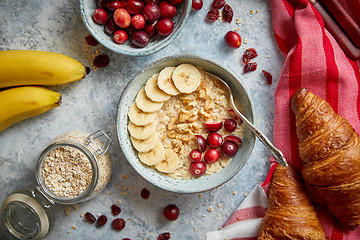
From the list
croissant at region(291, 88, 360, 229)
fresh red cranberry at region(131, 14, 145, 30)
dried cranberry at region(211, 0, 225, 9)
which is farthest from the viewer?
dried cranberry at region(211, 0, 225, 9)

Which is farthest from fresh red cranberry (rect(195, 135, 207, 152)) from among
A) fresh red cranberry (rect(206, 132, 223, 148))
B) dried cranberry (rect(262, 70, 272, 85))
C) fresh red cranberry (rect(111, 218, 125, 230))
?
fresh red cranberry (rect(111, 218, 125, 230))

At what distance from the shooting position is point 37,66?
173 cm

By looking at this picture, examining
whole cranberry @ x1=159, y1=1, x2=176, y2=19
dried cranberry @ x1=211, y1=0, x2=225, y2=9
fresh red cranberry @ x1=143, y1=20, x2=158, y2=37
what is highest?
dried cranberry @ x1=211, y1=0, x2=225, y2=9

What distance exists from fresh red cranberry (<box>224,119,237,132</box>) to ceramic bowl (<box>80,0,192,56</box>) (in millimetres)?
487

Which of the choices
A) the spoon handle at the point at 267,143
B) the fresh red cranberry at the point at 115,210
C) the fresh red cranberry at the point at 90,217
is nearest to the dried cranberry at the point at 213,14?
the spoon handle at the point at 267,143

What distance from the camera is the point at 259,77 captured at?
187 centimetres

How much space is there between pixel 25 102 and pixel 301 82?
139 centimetres

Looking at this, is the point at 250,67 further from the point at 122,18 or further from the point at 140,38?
the point at 122,18

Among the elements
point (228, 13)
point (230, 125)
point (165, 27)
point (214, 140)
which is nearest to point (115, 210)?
point (214, 140)

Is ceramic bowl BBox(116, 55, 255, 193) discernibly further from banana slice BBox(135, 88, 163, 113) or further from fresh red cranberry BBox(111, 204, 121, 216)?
fresh red cranberry BBox(111, 204, 121, 216)

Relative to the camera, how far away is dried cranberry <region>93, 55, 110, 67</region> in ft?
6.01

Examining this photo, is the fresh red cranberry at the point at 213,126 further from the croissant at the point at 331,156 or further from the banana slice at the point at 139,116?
the croissant at the point at 331,156

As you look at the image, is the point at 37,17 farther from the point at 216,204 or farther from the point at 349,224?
the point at 349,224

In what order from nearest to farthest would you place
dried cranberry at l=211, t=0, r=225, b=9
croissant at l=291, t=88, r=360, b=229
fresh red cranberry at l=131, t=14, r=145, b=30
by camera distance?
croissant at l=291, t=88, r=360, b=229
fresh red cranberry at l=131, t=14, r=145, b=30
dried cranberry at l=211, t=0, r=225, b=9
